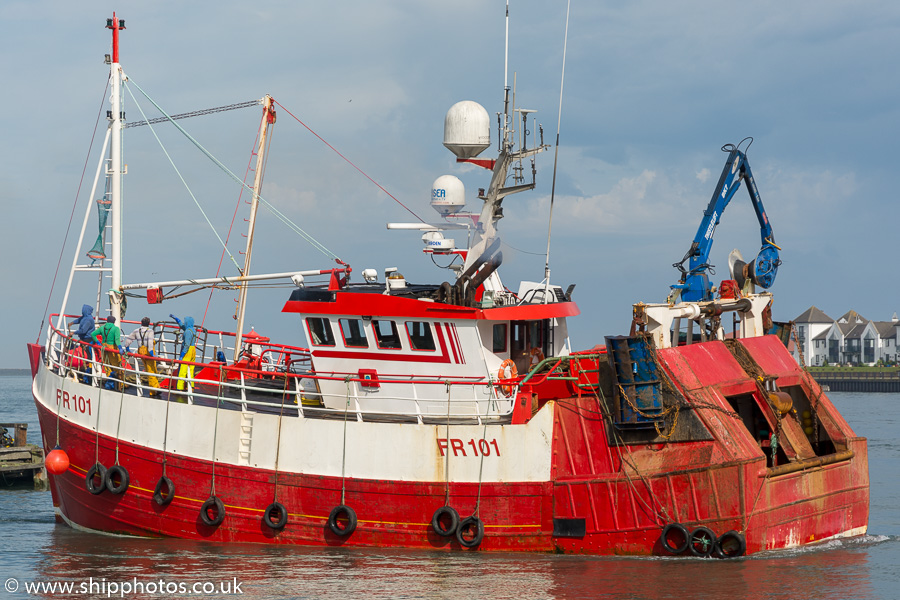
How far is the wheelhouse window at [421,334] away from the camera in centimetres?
1670

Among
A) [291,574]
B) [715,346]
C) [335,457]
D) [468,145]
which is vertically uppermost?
[468,145]

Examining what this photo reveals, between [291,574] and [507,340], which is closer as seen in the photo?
[291,574]

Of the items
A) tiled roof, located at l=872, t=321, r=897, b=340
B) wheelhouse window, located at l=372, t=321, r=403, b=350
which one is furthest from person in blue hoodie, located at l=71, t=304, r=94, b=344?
tiled roof, located at l=872, t=321, r=897, b=340

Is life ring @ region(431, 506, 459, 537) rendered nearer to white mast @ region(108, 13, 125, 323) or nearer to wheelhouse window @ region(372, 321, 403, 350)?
wheelhouse window @ region(372, 321, 403, 350)

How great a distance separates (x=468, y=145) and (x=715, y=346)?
17.9ft

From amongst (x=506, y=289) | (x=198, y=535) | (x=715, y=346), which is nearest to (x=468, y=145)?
(x=506, y=289)

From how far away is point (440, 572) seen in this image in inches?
584

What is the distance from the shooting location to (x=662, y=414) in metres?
15.0

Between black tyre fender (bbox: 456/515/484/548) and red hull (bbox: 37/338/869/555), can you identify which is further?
black tyre fender (bbox: 456/515/484/548)

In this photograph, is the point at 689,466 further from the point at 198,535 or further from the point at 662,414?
the point at 198,535

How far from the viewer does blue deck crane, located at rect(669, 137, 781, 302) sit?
67.7ft

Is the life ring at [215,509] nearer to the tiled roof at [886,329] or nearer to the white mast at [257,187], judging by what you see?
the white mast at [257,187]

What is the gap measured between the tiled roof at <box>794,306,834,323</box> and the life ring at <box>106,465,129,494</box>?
131 meters

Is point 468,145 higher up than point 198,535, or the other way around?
point 468,145
